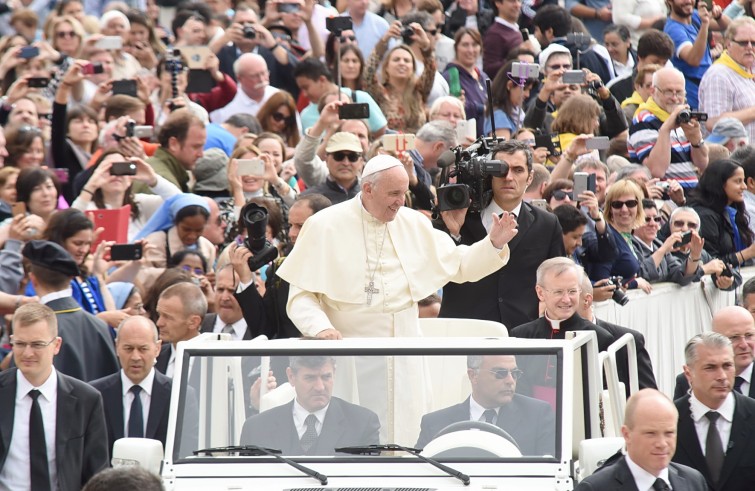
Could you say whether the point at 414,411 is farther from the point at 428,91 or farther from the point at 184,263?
the point at 428,91

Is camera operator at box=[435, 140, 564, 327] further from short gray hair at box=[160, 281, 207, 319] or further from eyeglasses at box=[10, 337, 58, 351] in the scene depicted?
eyeglasses at box=[10, 337, 58, 351]

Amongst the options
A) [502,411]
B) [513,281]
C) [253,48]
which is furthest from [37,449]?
[253,48]

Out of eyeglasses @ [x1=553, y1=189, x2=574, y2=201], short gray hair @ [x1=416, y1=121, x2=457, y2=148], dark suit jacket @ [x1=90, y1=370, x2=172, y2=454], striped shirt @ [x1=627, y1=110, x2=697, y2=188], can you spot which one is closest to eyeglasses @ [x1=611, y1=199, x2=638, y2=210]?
eyeglasses @ [x1=553, y1=189, x2=574, y2=201]

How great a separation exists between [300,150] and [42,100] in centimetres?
257

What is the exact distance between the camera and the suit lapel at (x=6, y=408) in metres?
8.13

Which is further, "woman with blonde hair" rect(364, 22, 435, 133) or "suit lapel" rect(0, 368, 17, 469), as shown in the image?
"woman with blonde hair" rect(364, 22, 435, 133)

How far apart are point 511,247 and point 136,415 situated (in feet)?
8.36

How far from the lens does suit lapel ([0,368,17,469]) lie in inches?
320

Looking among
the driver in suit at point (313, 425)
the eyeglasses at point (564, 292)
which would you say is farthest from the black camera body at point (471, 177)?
the driver in suit at point (313, 425)

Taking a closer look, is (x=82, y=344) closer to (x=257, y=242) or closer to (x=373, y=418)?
(x=257, y=242)

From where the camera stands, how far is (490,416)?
22.3 ft

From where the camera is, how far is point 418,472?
6.57m

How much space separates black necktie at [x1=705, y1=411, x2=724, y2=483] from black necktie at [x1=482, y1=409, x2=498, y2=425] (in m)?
2.22

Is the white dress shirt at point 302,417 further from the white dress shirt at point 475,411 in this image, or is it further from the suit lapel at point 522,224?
the suit lapel at point 522,224
